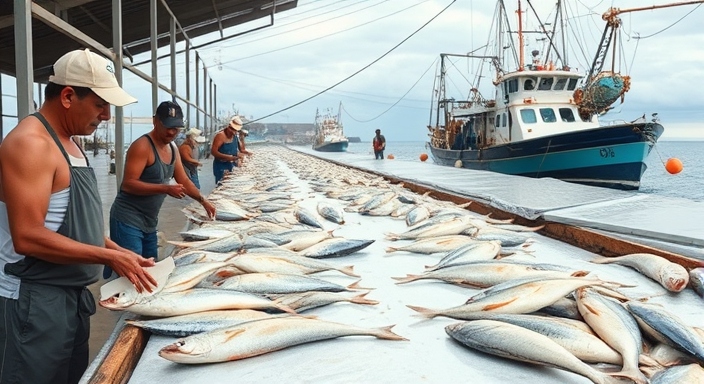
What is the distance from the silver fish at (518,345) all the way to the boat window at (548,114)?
18413mm

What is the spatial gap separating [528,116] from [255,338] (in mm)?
18724

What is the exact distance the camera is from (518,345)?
6.09 ft

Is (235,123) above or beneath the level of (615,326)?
above

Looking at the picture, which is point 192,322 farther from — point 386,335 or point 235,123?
point 235,123

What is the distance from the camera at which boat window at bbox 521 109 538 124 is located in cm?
1890

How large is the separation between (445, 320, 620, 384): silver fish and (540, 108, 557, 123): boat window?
18.4 metres

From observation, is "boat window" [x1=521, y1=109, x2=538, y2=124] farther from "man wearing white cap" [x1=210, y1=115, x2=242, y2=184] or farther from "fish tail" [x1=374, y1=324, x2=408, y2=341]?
"fish tail" [x1=374, y1=324, x2=408, y2=341]

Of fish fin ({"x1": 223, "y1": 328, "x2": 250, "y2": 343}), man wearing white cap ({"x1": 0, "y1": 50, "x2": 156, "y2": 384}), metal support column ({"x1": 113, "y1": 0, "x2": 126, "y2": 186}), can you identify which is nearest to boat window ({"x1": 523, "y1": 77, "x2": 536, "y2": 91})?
metal support column ({"x1": 113, "y1": 0, "x2": 126, "y2": 186})

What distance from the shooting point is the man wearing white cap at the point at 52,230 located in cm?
184

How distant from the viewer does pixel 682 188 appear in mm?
33156

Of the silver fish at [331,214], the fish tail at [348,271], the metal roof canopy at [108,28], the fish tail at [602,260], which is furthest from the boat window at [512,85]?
the fish tail at [348,271]

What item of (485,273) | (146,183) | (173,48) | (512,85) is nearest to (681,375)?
(485,273)

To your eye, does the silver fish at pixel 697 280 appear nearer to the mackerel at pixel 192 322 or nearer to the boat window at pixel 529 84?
the mackerel at pixel 192 322

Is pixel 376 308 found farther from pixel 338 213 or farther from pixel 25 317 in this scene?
pixel 338 213
